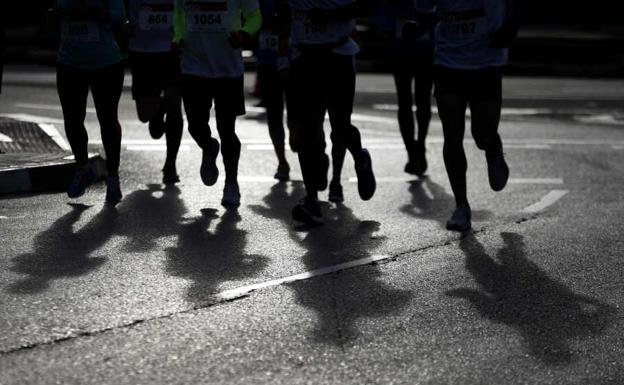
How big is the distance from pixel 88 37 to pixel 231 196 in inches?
→ 55.5

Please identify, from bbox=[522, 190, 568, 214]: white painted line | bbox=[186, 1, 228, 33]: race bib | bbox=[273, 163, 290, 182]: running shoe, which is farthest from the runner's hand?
bbox=[522, 190, 568, 214]: white painted line

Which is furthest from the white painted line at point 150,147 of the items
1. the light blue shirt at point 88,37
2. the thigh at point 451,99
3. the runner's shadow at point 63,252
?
the thigh at point 451,99

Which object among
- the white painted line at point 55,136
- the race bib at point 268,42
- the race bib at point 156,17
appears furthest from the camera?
the white painted line at point 55,136

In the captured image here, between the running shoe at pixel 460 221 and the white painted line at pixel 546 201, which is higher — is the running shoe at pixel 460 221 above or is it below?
above

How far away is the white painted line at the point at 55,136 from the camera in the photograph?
39.0 feet

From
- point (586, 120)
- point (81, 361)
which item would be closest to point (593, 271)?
point (81, 361)

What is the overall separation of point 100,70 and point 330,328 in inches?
158

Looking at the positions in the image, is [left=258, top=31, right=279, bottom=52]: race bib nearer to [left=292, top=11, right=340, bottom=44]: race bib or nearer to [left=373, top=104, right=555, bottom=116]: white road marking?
[left=292, top=11, right=340, bottom=44]: race bib

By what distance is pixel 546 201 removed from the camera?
32.2ft

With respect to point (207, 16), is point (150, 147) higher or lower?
lower

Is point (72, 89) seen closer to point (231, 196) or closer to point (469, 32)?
point (231, 196)

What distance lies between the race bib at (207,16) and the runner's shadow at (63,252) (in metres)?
1.38

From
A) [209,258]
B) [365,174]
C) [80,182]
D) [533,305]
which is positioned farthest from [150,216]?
[533,305]

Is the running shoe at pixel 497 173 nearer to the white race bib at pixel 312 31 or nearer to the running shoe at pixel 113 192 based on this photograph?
the white race bib at pixel 312 31
